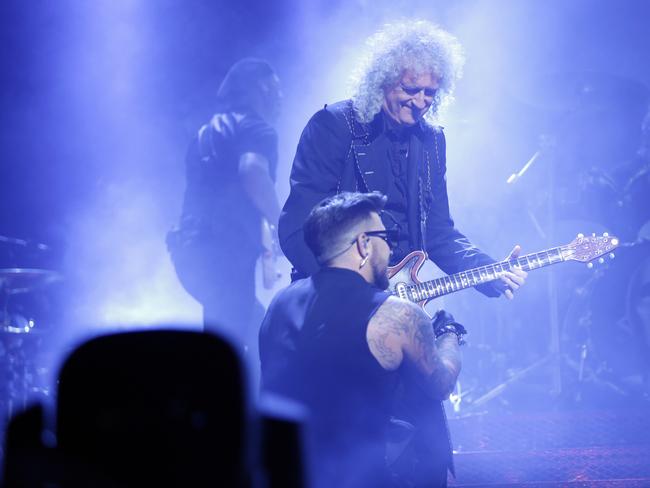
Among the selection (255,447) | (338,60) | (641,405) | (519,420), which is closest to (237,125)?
(338,60)

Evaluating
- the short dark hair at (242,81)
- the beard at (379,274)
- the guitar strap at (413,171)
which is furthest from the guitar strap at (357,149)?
the short dark hair at (242,81)

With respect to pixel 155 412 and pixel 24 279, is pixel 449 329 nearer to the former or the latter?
pixel 155 412

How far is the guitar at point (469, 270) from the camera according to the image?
3.87m

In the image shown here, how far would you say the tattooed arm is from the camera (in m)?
2.89

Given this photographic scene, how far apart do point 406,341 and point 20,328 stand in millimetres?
4520

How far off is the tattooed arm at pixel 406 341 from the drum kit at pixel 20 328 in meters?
3.75

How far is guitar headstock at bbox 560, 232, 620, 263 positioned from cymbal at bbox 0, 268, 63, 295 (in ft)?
13.8

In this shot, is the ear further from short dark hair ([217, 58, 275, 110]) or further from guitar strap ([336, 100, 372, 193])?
short dark hair ([217, 58, 275, 110])

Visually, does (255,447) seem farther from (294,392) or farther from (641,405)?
(641,405)

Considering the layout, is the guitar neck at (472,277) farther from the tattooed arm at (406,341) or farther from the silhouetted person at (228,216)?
the silhouetted person at (228,216)

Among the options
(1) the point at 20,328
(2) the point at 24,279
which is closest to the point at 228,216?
(2) the point at 24,279

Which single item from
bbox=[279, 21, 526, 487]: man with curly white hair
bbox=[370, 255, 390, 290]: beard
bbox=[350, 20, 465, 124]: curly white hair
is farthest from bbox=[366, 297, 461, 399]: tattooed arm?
A: bbox=[350, 20, 465, 124]: curly white hair

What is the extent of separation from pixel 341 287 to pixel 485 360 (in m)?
5.11

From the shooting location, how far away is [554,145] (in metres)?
7.30
